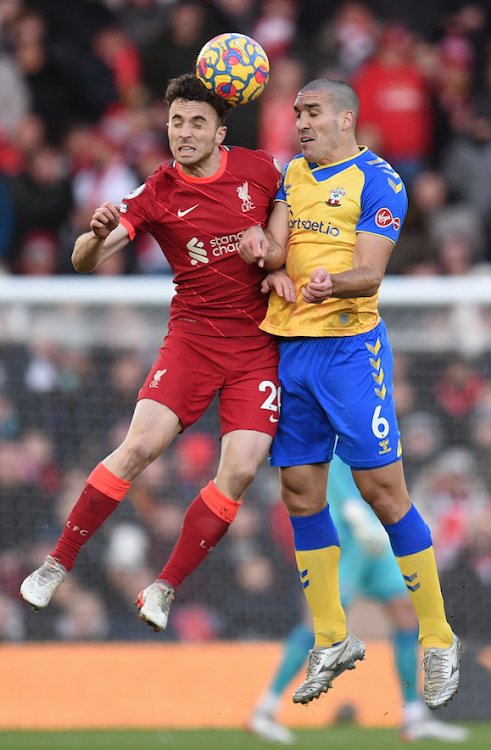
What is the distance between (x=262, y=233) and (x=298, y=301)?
14.4 inches

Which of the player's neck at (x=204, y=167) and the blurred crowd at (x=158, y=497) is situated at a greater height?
the player's neck at (x=204, y=167)

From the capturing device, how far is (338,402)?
5438 mm

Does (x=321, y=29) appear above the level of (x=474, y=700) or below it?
above

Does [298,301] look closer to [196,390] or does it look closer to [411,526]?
[196,390]

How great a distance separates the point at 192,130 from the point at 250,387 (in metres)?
1.24

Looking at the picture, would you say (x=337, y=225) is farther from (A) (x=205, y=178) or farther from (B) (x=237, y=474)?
(B) (x=237, y=474)

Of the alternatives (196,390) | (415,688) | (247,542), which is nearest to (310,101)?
(196,390)

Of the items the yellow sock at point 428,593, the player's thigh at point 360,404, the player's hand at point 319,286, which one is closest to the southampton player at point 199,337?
the player's thigh at point 360,404

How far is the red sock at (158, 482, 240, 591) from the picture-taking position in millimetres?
5664

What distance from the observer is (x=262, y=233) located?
546cm

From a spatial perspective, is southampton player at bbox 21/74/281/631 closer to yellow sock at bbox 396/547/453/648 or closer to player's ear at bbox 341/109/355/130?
player's ear at bbox 341/109/355/130

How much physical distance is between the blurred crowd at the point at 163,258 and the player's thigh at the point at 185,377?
3228 mm

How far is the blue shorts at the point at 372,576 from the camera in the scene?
770 cm

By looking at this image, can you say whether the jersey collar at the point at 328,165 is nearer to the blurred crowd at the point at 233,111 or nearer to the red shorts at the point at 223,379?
the red shorts at the point at 223,379
